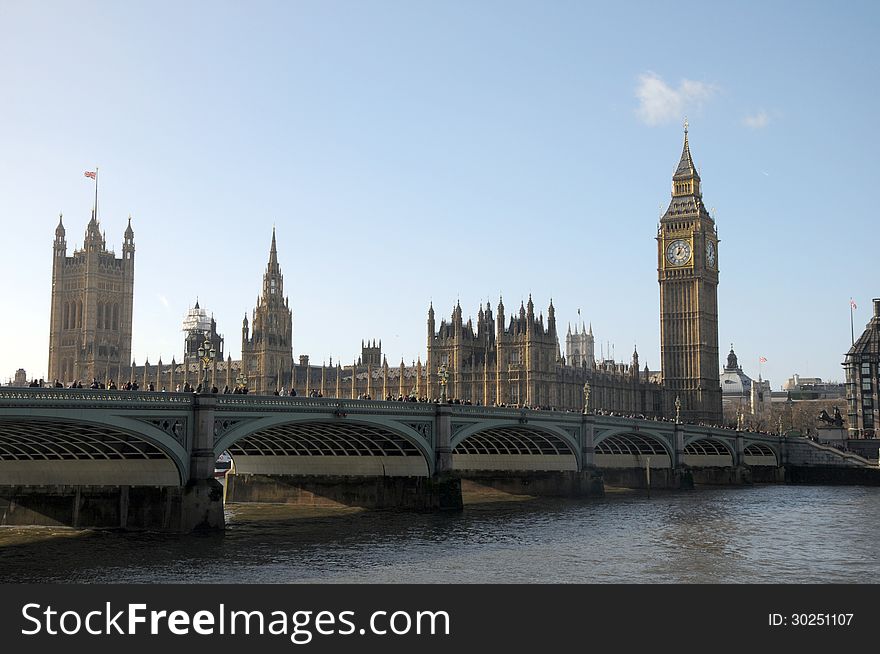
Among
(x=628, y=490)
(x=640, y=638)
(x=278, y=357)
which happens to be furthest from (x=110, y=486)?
(x=278, y=357)

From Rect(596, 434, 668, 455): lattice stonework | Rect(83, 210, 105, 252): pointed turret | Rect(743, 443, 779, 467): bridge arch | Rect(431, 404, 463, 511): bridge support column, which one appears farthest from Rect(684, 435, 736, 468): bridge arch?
Rect(83, 210, 105, 252): pointed turret

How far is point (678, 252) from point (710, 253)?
5.54 m

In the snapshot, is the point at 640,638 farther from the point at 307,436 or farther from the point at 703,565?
the point at 307,436

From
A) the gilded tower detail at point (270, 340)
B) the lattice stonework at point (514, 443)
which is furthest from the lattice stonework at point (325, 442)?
the gilded tower detail at point (270, 340)

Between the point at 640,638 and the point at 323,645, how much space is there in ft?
19.8

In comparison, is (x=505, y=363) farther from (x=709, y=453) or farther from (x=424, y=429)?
(x=424, y=429)

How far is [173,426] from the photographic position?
42.1 meters

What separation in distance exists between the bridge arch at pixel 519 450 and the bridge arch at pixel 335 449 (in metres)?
9.84

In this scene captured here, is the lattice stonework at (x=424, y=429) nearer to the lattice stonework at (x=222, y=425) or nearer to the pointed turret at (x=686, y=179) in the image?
the lattice stonework at (x=222, y=425)

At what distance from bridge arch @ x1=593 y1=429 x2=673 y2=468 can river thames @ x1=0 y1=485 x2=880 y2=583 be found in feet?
67.4

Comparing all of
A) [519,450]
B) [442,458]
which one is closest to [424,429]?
[442,458]

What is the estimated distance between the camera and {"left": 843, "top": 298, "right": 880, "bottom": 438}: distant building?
429 feet

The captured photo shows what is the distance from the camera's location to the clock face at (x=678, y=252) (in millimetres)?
144500

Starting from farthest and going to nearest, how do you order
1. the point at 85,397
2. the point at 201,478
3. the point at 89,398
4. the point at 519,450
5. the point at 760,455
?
the point at 760,455, the point at 519,450, the point at 201,478, the point at 89,398, the point at 85,397
